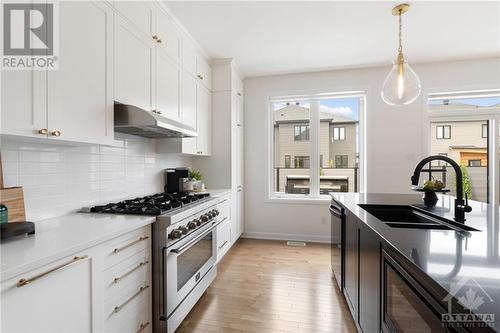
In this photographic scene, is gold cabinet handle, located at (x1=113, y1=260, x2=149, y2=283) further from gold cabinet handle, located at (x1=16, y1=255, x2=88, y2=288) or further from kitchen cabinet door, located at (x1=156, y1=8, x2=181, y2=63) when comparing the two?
kitchen cabinet door, located at (x1=156, y1=8, x2=181, y2=63)

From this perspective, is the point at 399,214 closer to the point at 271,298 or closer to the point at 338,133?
the point at 271,298

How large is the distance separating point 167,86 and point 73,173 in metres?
1.16

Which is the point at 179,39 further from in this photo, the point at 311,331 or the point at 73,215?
the point at 311,331

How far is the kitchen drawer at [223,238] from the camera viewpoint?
2.88 m

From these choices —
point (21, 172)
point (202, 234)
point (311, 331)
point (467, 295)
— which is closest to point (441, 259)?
point (467, 295)

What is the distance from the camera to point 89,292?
45.6 inches

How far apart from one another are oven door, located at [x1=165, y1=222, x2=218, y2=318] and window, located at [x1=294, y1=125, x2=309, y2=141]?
2.40m

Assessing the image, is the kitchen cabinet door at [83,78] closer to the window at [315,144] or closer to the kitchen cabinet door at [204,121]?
the kitchen cabinet door at [204,121]

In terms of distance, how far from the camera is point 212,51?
10.7 ft

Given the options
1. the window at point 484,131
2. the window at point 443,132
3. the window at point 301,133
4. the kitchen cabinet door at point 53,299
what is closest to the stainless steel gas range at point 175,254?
the kitchen cabinet door at point 53,299

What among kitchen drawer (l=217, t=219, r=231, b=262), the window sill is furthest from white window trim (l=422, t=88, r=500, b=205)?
kitchen drawer (l=217, t=219, r=231, b=262)

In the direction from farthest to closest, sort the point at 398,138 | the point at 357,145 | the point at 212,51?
the point at 357,145 → the point at 398,138 → the point at 212,51

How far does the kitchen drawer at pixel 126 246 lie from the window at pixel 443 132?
424cm

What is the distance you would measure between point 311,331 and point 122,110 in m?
2.17
